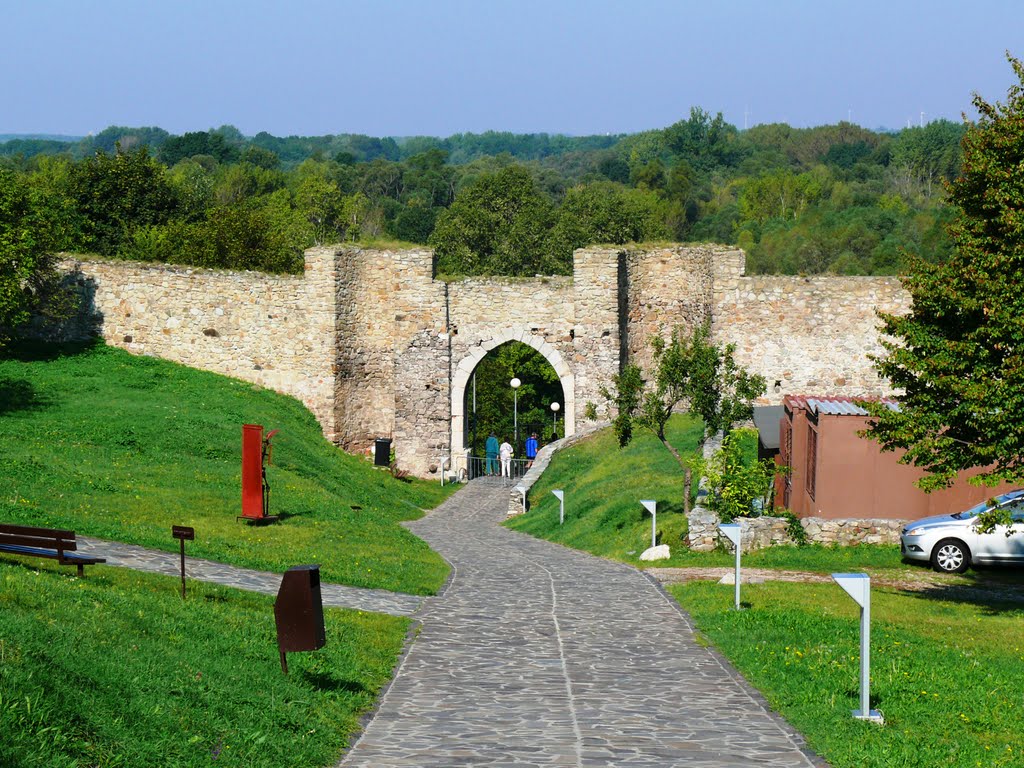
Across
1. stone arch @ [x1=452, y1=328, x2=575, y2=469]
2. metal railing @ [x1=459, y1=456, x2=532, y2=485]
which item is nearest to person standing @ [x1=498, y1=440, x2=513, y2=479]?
metal railing @ [x1=459, y1=456, x2=532, y2=485]

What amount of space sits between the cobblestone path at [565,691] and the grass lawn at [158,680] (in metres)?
0.43

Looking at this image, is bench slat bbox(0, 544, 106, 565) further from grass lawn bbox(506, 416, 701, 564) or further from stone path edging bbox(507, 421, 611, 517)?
stone path edging bbox(507, 421, 611, 517)

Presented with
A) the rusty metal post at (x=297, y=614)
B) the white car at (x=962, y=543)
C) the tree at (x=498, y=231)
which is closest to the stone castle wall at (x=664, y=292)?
the white car at (x=962, y=543)

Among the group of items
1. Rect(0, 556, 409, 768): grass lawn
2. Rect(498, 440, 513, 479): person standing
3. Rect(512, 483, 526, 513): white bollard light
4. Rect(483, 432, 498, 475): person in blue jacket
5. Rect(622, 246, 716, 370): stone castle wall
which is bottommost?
Rect(483, 432, 498, 475): person in blue jacket

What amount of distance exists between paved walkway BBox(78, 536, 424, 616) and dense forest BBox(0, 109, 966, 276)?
8009mm

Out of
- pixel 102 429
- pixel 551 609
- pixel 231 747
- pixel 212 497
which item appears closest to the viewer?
pixel 231 747

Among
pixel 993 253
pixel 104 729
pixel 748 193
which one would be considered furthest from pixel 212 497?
pixel 748 193

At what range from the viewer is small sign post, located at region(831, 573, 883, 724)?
33.6 feet

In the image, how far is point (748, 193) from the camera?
121250 millimetres

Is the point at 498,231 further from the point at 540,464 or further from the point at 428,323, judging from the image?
the point at 540,464

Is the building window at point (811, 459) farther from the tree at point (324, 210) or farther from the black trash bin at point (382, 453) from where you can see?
the tree at point (324, 210)

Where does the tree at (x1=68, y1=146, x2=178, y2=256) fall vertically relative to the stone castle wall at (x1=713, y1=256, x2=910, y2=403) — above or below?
above

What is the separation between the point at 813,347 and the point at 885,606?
721 inches

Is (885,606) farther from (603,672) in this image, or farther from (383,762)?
(383,762)
